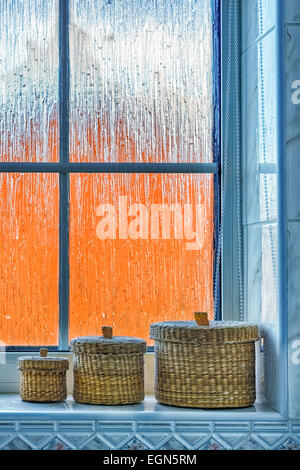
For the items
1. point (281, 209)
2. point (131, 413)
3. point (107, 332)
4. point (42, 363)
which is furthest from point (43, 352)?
point (281, 209)

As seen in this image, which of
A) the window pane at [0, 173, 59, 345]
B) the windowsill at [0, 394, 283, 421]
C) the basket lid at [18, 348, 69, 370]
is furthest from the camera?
the window pane at [0, 173, 59, 345]

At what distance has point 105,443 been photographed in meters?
1.75

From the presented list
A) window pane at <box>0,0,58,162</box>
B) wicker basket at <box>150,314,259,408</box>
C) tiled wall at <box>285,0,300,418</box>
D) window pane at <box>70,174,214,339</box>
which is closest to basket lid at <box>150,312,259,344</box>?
wicker basket at <box>150,314,259,408</box>

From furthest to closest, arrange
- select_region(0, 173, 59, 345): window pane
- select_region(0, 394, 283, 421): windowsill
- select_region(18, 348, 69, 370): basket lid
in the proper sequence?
select_region(0, 173, 59, 345): window pane, select_region(18, 348, 69, 370): basket lid, select_region(0, 394, 283, 421): windowsill

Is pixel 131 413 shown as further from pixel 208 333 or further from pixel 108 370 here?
pixel 208 333

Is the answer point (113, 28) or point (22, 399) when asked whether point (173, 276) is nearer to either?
point (22, 399)

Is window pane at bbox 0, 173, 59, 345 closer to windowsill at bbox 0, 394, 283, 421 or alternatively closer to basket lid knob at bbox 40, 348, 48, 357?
basket lid knob at bbox 40, 348, 48, 357

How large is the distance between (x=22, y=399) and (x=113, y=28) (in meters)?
1.08

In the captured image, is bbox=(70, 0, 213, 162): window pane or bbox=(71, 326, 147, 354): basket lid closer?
bbox=(71, 326, 147, 354): basket lid

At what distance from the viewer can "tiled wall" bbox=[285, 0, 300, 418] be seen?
1.76 m

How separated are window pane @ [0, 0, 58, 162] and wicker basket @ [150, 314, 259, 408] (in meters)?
0.67

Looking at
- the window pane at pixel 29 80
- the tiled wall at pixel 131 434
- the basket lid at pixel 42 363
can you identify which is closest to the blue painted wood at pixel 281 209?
the tiled wall at pixel 131 434

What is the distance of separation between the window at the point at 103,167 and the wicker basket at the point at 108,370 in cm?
22

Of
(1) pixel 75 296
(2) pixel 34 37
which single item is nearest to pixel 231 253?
Result: (1) pixel 75 296
